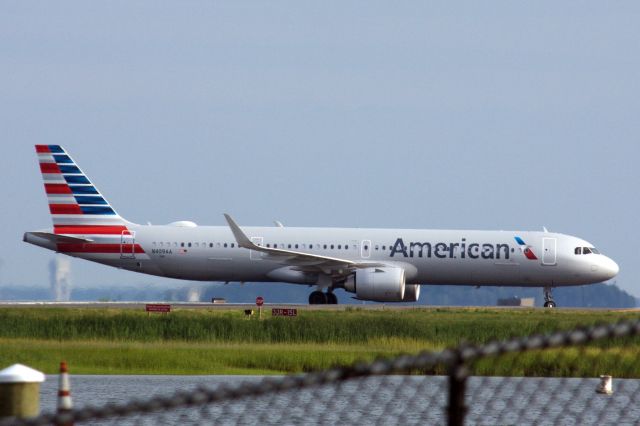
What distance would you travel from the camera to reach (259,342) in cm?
3234

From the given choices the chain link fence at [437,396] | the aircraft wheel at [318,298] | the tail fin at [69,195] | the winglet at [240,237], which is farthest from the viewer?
the tail fin at [69,195]

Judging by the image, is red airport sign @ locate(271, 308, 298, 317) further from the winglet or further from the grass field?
the winglet

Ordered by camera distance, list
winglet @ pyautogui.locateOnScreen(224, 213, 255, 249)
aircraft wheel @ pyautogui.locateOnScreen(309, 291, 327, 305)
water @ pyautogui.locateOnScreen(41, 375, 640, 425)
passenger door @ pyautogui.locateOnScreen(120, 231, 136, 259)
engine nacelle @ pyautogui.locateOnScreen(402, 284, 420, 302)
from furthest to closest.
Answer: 1. engine nacelle @ pyautogui.locateOnScreen(402, 284, 420, 302)
2. aircraft wheel @ pyautogui.locateOnScreen(309, 291, 327, 305)
3. passenger door @ pyautogui.locateOnScreen(120, 231, 136, 259)
4. winglet @ pyautogui.locateOnScreen(224, 213, 255, 249)
5. water @ pyautogui.locateOnScreen(41, 375, 640, 425)

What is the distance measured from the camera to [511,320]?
3875cm

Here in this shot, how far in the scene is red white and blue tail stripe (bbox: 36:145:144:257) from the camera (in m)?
Answer: 49.2

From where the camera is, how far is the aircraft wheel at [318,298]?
1945 inches

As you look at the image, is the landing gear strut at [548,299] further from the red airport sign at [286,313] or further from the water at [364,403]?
the water at [364,403]

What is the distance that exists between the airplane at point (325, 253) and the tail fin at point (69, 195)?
38 millimetres

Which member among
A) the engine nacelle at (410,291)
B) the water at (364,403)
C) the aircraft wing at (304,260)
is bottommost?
the water at (364,403)

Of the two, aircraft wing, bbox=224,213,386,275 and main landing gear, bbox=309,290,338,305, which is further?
main landing gear, bbox=309,290,338,305

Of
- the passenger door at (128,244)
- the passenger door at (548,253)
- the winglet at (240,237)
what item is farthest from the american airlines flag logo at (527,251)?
the passenger door at (128,244)

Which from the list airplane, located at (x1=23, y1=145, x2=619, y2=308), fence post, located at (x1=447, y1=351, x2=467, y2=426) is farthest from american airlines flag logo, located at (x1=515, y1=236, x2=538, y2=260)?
fence post, located at (x1=447, y1=351, x2=467, y2=426)

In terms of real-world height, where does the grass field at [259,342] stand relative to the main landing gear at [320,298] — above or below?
below

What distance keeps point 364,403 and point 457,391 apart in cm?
1570
